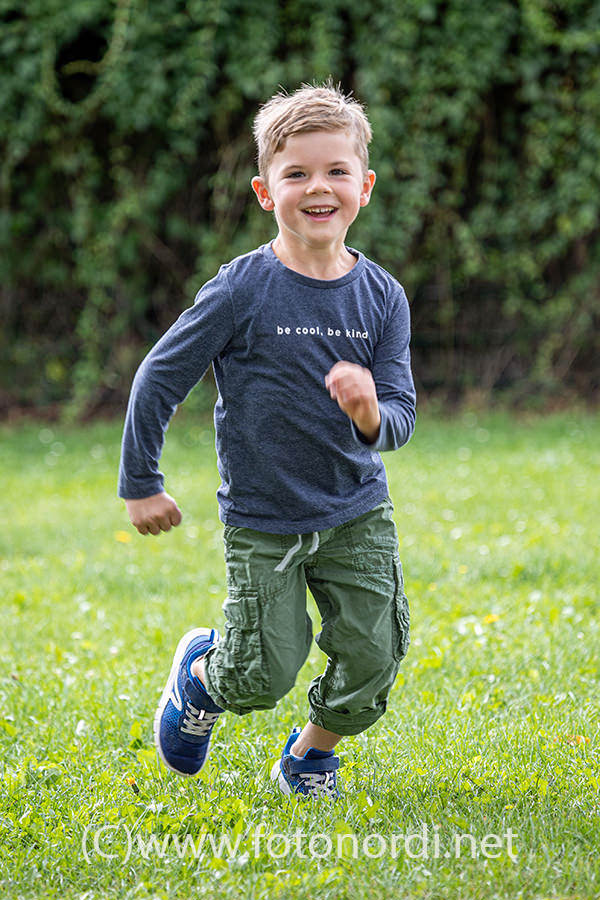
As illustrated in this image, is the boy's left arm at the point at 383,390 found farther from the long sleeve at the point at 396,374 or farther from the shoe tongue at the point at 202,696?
the shoe tongue at the point at 202,696

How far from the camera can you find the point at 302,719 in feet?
11.0

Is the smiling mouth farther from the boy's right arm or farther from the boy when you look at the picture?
the boy's right arm

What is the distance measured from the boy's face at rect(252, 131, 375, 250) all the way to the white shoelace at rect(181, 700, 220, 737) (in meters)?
1.22

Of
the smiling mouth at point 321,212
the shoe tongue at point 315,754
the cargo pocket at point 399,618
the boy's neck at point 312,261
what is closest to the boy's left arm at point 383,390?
the boy's neck at point 312,261

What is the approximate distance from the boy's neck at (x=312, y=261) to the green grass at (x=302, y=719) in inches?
49.9

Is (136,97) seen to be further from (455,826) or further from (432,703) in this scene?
(455,826)

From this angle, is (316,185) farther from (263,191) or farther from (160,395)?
(160,395)

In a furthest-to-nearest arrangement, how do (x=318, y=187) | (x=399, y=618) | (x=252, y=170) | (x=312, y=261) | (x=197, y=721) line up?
1. (x=252, y=170)
2. (x=197, y=721)
3. (x=399, y=618)
4. (x=312, y=261)
5. (x=318, y=187)

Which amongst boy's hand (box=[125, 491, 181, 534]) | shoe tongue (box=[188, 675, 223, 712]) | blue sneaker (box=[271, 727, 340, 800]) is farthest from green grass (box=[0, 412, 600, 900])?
boy's hand (box=[125, 491, 181, 534])

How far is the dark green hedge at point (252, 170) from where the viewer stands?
351 inches

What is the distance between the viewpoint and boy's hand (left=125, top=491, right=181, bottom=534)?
8.57 ft

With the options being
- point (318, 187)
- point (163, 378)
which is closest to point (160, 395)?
point (163, 378)

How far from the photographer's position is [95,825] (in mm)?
2611

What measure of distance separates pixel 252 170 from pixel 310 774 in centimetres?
743
